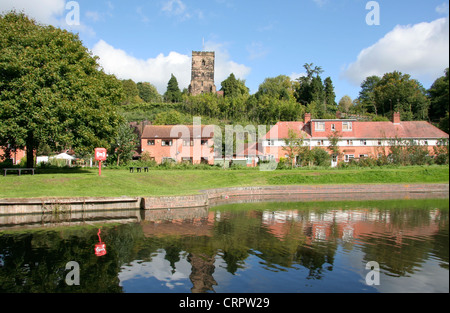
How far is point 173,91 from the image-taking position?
129375mm

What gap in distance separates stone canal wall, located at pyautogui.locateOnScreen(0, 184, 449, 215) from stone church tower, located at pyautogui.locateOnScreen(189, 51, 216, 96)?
98.6 m

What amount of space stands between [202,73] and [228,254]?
12221 centimetres

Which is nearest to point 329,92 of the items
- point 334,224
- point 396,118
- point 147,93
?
point 396,118

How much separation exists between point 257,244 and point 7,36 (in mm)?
33174

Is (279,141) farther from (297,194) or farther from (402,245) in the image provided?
(402,245)

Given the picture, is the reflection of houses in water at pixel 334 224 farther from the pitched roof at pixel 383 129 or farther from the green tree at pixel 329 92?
the green tree at pixel 329 92

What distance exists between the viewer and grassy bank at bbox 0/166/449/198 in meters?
28.1

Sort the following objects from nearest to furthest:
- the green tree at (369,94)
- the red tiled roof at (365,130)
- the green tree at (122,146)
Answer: the green tree at (122,146) → the red tiled roof at (365,130) → the green tree at (369,94)

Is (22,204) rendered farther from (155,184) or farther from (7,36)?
(7,36)

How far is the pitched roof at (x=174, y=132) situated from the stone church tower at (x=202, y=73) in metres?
63.8

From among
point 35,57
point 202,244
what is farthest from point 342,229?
point 35,57

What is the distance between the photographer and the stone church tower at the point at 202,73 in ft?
430

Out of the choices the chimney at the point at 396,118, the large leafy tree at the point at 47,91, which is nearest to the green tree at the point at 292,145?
the chimney at the point at 396,118

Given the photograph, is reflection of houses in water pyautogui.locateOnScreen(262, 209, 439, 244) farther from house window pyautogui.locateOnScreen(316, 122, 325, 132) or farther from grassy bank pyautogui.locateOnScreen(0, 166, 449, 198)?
house window pyautogui.locateOnScreen(316, 122, 325, 132)
